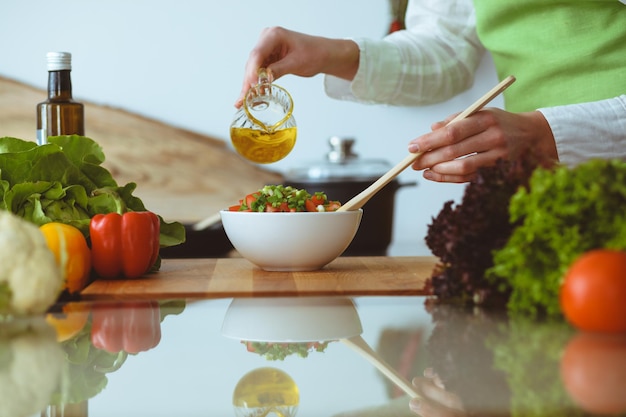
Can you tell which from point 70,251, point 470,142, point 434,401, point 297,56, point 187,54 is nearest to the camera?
point 434,401

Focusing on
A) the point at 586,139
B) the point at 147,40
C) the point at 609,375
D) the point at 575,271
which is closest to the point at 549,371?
the point at 609,375

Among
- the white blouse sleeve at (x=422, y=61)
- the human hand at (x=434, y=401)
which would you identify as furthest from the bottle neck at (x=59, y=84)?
the human hand at (x=434, y=401)

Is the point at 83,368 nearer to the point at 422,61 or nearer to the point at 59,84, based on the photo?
the point at 59,84

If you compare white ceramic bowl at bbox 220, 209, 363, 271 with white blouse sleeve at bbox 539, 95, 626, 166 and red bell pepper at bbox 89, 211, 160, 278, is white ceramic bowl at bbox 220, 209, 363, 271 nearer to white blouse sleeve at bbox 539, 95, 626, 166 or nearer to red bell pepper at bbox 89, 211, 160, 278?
red bell pepper at bbox 89, 211, 160, 278

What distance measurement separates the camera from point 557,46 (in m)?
1.72

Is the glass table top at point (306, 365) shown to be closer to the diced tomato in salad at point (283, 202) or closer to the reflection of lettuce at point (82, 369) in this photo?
the reflection of lettuce at point (82, 369)

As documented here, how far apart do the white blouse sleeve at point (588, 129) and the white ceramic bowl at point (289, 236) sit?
1.33 ft

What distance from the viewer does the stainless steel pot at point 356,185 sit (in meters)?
2.10

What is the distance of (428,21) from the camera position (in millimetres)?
2105

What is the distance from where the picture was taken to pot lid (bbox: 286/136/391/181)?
86.3 inches

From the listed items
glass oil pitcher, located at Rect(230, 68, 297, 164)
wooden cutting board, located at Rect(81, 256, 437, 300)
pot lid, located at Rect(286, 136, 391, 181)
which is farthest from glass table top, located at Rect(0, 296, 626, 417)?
pot lid, located at Rect(286, 136, 391, 181)

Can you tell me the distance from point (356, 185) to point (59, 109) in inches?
33.2

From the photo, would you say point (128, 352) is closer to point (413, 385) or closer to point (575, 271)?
point (413, 385)

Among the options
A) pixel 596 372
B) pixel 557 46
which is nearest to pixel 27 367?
pixel 596 372
